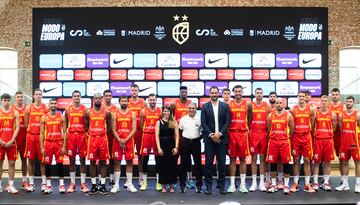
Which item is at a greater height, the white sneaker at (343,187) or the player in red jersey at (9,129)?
the player in red jersey at (9,129)

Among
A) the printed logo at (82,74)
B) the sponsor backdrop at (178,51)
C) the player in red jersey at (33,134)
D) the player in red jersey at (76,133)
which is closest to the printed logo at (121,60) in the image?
the sponsor backdrop at (178,51)

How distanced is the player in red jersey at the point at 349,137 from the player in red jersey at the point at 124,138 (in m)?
3.37

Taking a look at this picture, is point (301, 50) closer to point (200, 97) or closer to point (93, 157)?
point (200, 97)

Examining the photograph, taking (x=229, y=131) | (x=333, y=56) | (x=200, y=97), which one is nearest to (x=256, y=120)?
(x=229, y=131)

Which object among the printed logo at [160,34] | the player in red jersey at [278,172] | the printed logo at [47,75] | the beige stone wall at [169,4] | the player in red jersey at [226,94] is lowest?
the player in red jersey at [278,172]

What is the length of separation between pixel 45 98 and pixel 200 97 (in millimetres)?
3084

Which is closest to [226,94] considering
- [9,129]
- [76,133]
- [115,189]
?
[115,189]

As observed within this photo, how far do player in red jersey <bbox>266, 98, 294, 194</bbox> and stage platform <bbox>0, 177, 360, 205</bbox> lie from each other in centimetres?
41

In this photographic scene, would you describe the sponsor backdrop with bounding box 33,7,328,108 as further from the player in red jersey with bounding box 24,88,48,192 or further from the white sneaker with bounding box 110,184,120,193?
the white sneaker with bounding box 110,184,120,193

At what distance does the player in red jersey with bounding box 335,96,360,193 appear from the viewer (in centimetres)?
670

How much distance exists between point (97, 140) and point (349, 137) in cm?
402

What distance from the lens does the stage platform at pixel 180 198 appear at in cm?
595

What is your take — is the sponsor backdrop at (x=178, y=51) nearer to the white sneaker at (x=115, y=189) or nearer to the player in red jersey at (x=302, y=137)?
the player in red jersey at (x=302, y=137)

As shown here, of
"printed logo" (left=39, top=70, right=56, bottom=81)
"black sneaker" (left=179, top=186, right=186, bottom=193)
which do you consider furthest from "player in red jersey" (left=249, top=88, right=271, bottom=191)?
"printed logo" (left=39, top=70, right=56, bottom=81)
